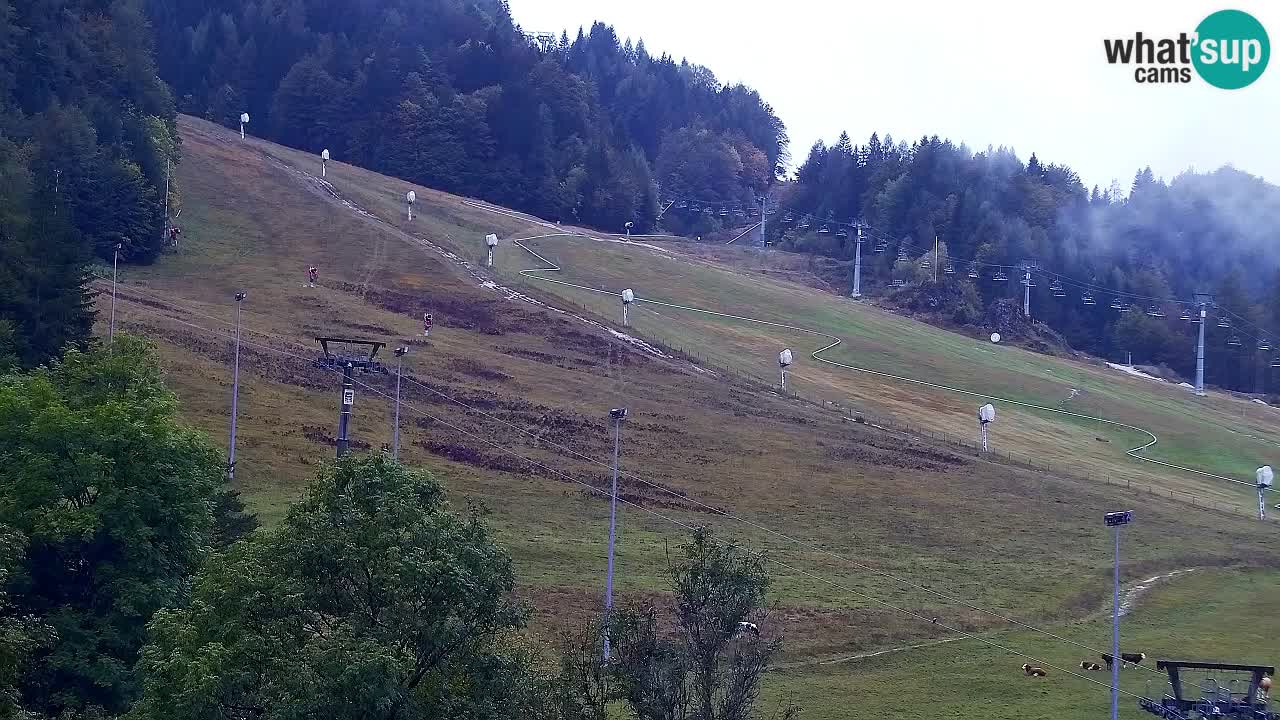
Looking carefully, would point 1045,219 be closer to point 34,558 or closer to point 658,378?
point 658,378

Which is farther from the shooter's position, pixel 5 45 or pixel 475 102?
pixel 475 102

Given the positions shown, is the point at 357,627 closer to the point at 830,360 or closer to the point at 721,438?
the point at 721,438

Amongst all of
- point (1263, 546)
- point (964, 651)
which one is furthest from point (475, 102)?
point (964, 651)

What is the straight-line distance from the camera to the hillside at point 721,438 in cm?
4766

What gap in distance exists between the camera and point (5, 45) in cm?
8869

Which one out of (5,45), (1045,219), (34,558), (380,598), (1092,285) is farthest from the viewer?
(1045,219)

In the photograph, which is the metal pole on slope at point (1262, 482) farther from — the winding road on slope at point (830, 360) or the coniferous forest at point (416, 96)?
the coniferous forest at point (416, 96)

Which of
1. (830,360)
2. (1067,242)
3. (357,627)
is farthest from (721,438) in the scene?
(1067,242)

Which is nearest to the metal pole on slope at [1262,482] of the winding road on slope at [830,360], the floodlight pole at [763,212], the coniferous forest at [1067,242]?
the winding road on slope at [830,360]

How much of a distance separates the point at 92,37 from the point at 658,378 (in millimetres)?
49664

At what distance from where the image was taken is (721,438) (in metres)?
69.7

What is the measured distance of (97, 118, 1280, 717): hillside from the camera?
47.7 meters

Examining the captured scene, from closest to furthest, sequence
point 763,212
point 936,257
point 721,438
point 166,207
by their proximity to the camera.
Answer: point 721,438 → point 166,207 → point 936,257 → point 763,212

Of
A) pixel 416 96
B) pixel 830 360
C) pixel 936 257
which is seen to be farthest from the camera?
pixel 416 96
